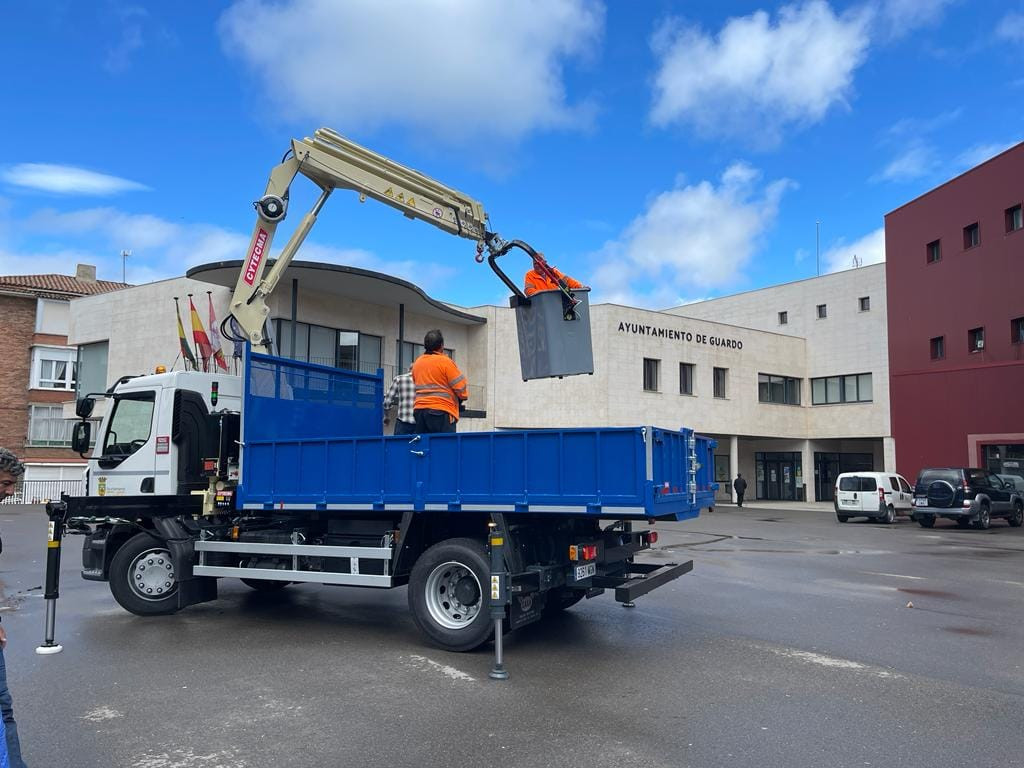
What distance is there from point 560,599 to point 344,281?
18.4m

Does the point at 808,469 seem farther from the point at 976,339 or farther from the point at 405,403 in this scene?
the point at 405,403

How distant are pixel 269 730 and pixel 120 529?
16.3 ft

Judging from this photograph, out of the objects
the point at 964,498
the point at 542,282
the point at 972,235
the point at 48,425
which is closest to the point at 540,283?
the point at 542,282

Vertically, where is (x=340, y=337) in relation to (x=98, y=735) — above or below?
above

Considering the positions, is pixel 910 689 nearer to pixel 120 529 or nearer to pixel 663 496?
pixel 663 496

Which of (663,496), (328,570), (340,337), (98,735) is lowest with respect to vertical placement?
(98,735)

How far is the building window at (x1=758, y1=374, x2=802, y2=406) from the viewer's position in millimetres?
38938

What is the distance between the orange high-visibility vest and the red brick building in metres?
34.7

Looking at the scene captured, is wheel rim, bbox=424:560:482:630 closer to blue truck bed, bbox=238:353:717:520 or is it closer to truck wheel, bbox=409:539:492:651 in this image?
truck wheel, bbox=409:539:492:651

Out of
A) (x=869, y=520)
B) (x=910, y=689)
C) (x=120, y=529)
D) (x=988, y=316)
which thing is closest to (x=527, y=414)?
(x=869, y=520)

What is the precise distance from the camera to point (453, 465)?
711cm

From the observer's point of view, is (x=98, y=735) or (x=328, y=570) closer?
(x=98, y=735)

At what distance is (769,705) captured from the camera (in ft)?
18.2

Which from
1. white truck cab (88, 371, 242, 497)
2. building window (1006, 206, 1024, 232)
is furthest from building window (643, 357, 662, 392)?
white truck cab (88, 371, 242, 497)
